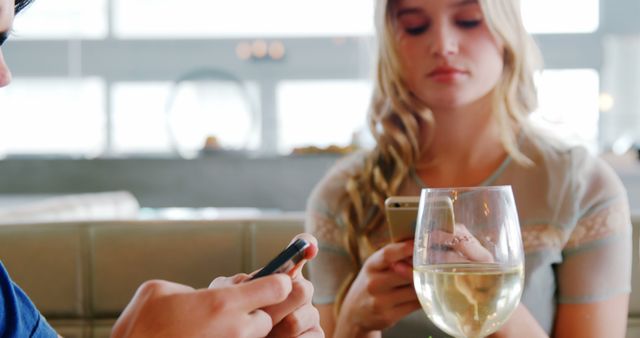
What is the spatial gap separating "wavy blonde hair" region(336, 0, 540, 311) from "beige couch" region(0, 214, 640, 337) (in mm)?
326

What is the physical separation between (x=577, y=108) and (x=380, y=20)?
7.08 metres

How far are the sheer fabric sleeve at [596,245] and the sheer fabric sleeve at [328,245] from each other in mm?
360

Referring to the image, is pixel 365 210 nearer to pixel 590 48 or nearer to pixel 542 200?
pixel 542 200

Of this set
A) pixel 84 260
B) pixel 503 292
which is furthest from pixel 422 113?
pixel 84 260

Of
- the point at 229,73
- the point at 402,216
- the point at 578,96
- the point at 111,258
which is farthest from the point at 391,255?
the point at 578,96

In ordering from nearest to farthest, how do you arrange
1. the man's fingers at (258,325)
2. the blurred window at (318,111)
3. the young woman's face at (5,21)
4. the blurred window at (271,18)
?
1. the man's fingers at (258,325)
2. the young woman's face at (5,21)
3. the blurred window at (271,18)
4. the blurred window at (318,111)

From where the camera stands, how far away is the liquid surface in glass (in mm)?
748

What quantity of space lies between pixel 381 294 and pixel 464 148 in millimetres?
477

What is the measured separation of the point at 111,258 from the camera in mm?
1664

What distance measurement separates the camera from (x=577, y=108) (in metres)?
8.01

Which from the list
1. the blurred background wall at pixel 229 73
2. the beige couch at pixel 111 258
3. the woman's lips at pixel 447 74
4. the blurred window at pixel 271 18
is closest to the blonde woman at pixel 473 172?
the woman's lips at pixel 447 74

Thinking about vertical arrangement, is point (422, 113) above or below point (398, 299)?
above

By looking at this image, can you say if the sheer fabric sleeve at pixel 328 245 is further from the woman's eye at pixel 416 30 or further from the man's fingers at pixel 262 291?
the man's fingers at pixel 262 291

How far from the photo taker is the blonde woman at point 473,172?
125cm
